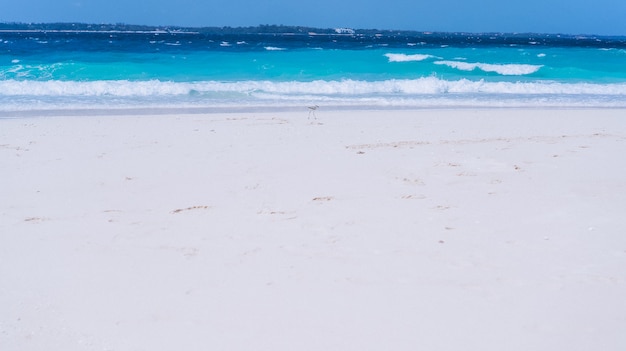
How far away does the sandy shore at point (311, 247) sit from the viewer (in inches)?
112

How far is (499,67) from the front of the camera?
88.2ft

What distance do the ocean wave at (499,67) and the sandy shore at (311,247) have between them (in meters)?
19.6

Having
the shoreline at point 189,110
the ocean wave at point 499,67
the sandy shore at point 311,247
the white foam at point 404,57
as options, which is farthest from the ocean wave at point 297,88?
the sandy shore at point 311,247

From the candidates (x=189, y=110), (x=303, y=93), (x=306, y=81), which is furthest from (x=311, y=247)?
(x=306, y=81)

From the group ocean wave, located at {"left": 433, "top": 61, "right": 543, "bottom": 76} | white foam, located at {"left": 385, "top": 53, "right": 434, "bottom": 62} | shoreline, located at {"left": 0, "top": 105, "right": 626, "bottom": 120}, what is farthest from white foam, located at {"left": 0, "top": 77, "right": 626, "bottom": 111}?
white foam, located at {"left": 385, "top": 53, "right": 434, "bottom": 62}

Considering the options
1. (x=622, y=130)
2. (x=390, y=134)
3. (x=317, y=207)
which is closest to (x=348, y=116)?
(x=390, y=134)

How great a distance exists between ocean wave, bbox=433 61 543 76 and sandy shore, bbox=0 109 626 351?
19607 mm

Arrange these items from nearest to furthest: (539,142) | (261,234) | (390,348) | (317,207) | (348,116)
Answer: (390,348), (261,234), (317,207), (539,142), (348,116)

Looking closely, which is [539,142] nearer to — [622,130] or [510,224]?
[622,130]

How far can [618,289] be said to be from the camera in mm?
3234

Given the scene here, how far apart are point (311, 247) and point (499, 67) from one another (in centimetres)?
2541

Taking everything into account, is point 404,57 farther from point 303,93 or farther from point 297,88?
point 303,93

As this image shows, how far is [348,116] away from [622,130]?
4645mm

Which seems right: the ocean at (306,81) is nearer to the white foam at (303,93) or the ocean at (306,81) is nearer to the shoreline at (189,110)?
the white foam at (303,93)
